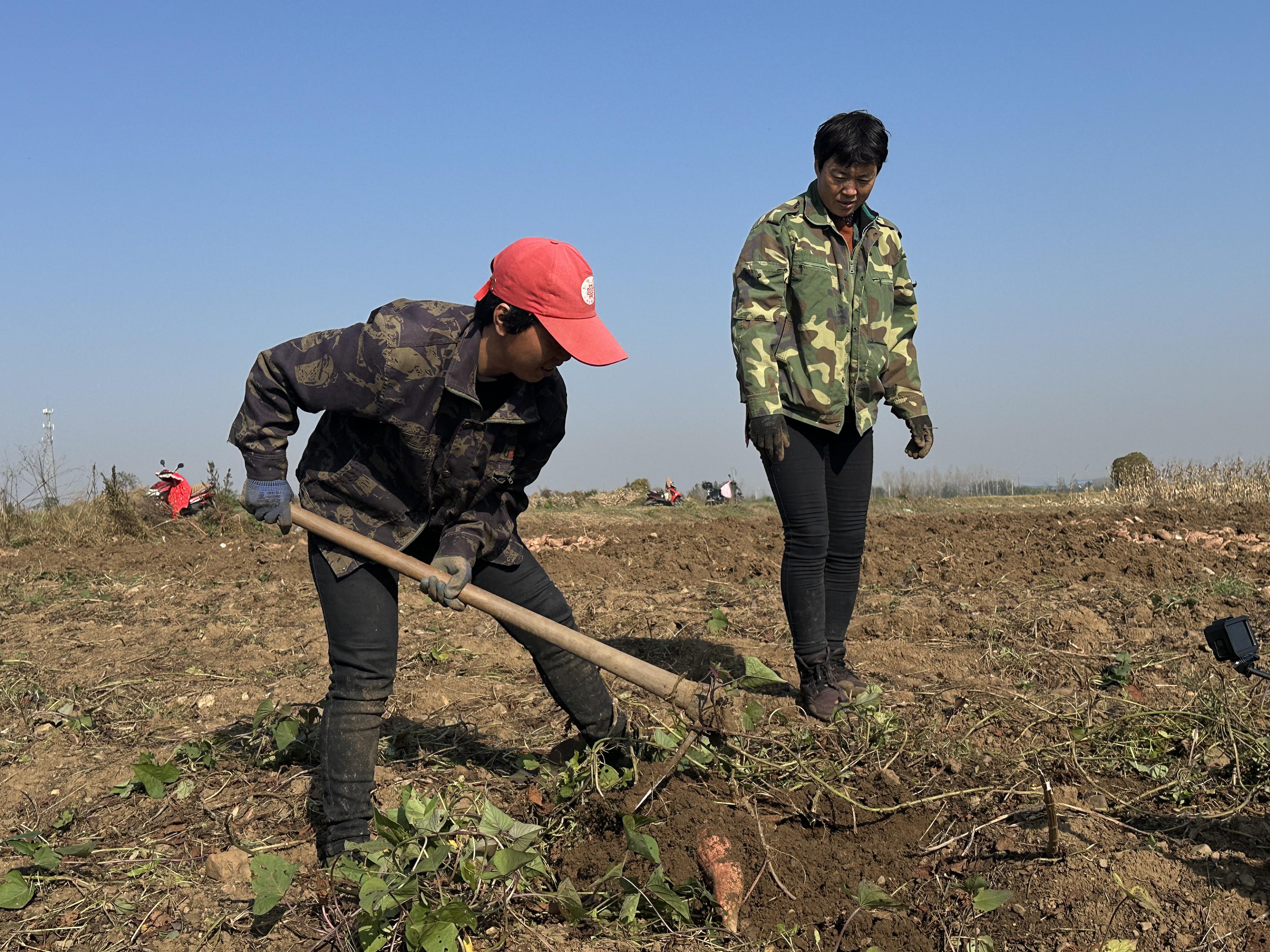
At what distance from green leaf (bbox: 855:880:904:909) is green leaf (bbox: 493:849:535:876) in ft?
2.48

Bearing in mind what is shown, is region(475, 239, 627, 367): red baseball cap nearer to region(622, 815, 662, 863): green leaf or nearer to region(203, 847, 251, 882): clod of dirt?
region(622, 815, 662, 863): green leaf

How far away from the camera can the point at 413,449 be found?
102 inches

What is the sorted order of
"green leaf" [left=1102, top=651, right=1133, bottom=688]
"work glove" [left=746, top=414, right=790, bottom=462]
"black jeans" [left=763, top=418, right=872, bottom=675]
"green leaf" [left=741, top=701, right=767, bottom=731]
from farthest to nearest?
"green leaf" [left=1102, top=651, right=1133, bottom=688]
"black jeans" [left=763, top=418, right=872, bottom=675]
"work glove" [left=746, top=414, right=790, bottom=462]
"green leaf" [left=741, top=701, right=767, bottom=731]

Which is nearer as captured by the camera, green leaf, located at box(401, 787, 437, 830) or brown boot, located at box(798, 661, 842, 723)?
green leaf, located at box(401, 787, 437, 830)

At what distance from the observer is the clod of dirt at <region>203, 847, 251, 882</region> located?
2.66 m

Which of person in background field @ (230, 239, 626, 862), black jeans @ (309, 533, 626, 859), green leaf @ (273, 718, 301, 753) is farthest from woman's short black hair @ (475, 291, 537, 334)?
green leaf @ (273, 718, 301, 753)

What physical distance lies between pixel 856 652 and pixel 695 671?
0.80m

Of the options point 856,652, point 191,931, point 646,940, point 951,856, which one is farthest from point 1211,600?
point 191,931

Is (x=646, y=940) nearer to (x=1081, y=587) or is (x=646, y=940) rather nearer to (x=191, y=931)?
(x=191, y=931)

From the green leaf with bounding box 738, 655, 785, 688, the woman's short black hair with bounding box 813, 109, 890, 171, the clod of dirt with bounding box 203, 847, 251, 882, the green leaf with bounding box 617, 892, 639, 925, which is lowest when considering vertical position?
the clod of dirt with bounding box 203, 847, 251, 882

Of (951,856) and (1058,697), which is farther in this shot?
(1058,697)

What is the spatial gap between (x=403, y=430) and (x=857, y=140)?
1.89 m

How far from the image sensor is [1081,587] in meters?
5.84

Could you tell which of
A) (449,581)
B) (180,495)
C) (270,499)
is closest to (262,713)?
(270,499)
